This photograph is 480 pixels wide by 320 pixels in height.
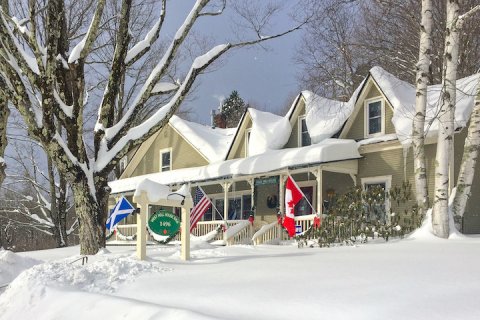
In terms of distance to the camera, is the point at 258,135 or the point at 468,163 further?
the point at 258,135

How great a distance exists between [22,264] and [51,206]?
2045 cm

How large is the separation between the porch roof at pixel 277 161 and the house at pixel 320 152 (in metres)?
0.03

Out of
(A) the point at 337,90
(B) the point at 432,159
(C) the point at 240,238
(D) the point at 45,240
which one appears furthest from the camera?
(D) the point at 45,240

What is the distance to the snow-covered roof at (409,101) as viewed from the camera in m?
13.8

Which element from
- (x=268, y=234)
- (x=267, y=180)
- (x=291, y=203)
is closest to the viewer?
(x=291, y=203)

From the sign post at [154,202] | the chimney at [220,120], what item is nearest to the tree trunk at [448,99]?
the sign post at [154,202]

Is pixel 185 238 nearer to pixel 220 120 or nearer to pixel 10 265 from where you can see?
pixel 10 265

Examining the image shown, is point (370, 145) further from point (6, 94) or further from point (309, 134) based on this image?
point (6, 94)

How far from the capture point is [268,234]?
52.9 ft

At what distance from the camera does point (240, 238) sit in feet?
56.6

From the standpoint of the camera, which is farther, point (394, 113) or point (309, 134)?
point (309, 134)

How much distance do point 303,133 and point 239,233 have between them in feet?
14.6

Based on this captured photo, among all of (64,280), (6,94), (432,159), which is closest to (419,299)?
(64,280)

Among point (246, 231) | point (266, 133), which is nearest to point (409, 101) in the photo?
point (266, 133)
